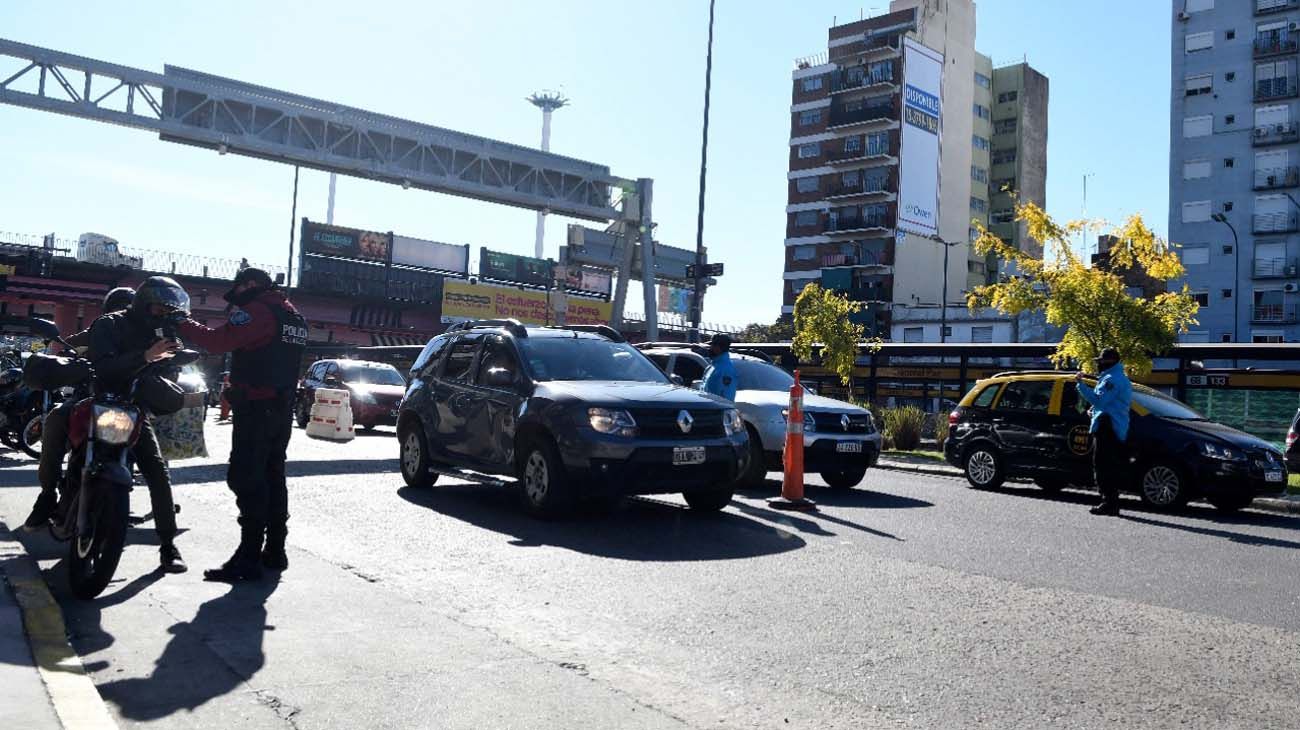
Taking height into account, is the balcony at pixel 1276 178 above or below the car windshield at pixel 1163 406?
above

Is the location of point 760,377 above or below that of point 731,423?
above

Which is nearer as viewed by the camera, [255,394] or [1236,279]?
[255,394]

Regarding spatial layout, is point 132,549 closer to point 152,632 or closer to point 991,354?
point 152,632

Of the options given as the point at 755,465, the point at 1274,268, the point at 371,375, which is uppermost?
the point at 1274,268

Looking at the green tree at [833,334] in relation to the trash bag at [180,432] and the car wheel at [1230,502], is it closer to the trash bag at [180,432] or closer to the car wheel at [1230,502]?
the car wheel at [1230,502]

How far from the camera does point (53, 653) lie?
4230 mm

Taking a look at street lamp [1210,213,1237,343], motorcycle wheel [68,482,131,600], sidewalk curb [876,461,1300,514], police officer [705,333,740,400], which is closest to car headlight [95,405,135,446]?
motorcycle wheel [68,482,131,600]

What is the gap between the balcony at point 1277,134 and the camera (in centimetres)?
6488

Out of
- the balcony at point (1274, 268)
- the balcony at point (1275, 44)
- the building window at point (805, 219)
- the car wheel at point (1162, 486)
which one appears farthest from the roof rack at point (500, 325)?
the building window at point (805, 219)

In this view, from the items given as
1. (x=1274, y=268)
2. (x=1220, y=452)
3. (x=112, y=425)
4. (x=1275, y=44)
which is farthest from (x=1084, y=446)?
(x=1275, y=44)

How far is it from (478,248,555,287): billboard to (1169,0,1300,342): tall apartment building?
46.1m

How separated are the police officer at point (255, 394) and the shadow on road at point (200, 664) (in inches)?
26.3

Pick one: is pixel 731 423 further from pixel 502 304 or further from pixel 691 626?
pixel 502 304

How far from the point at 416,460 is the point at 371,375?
45.9 ft
